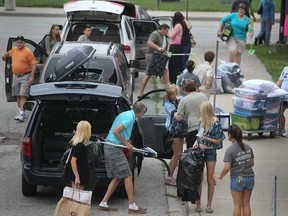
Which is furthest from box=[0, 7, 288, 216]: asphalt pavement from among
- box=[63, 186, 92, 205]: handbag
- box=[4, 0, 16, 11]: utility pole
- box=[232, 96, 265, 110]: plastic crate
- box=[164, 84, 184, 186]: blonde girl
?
box=[4, 0, 16, 11]: utility pole

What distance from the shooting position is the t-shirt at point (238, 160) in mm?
11438

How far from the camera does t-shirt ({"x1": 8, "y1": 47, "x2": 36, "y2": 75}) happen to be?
60.2 feet

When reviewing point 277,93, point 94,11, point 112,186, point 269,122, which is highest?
point 94,11

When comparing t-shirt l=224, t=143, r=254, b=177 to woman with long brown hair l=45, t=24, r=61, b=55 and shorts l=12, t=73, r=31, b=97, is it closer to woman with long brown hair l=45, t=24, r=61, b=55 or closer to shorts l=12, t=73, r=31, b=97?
shorts l=12, t=73, r=31, b=97

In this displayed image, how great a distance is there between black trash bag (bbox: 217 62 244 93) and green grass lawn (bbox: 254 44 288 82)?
2194 mm

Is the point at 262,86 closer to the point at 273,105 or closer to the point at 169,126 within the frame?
the point at 273,105

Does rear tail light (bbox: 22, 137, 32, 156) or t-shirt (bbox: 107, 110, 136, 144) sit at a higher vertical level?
t-shirt (bbox: 107, 110, 136, 144)

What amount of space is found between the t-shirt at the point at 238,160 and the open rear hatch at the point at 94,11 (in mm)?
9694

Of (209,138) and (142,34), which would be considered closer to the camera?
(209,138)

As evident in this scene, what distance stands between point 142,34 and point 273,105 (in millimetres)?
7682

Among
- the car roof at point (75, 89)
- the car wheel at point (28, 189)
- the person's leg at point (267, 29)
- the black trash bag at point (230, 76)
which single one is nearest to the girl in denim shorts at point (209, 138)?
the car roof at point (75, 89)

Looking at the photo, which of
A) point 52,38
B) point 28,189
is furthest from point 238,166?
point 52,38

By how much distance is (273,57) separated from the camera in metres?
27.2

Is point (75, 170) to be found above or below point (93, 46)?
below
